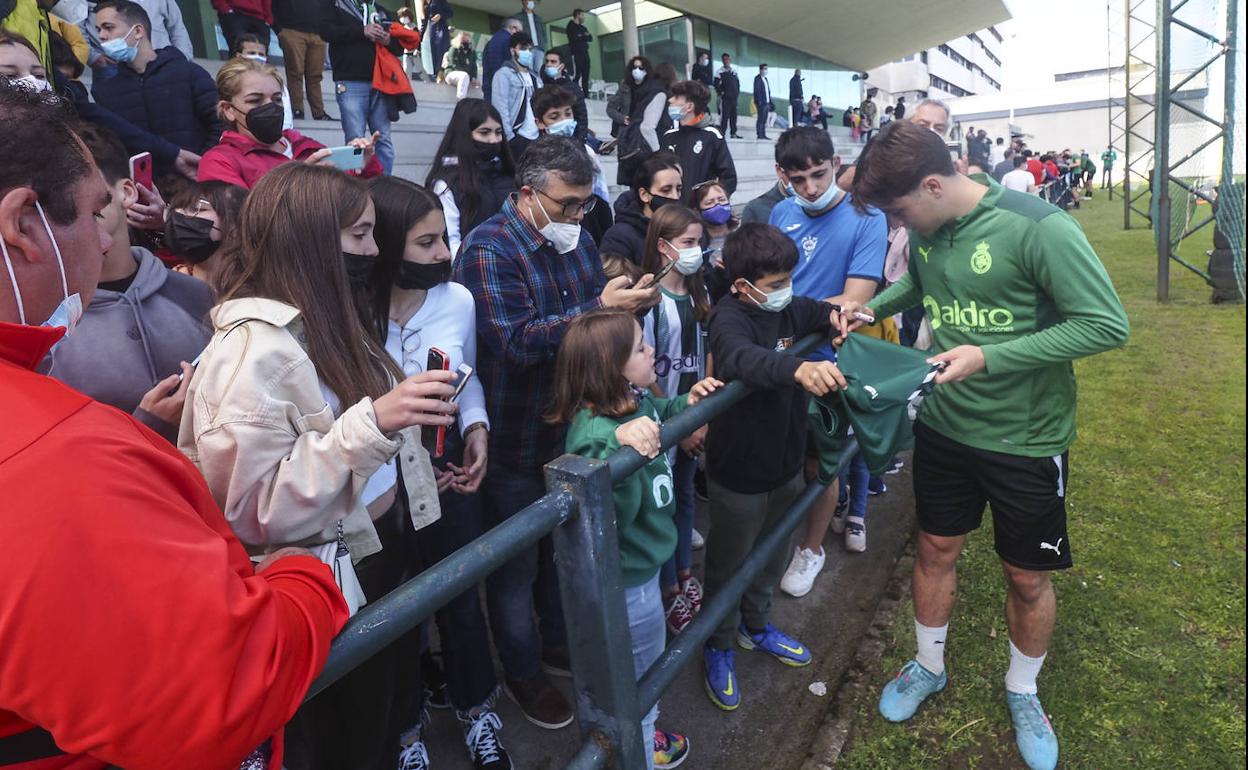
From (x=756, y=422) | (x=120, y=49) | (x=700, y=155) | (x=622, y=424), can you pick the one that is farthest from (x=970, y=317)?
(x=120, y=49)

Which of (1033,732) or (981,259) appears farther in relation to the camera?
(1033,732)

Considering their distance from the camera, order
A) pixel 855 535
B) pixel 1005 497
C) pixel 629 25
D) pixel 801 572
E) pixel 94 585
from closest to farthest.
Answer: pixel 94 585
pixel 1005 497
pixel 801 572
pixel 855 535
pixel 629 25

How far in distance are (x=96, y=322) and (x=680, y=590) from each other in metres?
2.36

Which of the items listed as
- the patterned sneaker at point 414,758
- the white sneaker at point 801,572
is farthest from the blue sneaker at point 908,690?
the patterned sneaker at point 414,758

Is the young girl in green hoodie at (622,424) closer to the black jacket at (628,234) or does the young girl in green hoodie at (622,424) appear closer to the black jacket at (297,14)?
the black jacket at (628,234)

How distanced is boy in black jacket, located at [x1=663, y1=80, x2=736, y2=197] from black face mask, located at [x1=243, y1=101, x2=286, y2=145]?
292 centimetres

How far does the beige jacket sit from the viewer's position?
4.59ft

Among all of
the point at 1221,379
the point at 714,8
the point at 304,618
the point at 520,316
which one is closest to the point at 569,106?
the point at 520,316

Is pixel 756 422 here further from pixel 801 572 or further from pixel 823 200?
pixel 823 200

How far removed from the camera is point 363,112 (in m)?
6.01

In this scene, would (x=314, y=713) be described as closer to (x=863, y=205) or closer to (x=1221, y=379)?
(x=863, y=205)

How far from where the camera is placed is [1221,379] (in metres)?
5.70

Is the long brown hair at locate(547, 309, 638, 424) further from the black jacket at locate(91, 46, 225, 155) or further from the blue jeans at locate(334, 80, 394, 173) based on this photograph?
the blue jeans at locate(334, 80, 394, 173)

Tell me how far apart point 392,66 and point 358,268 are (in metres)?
4.81
